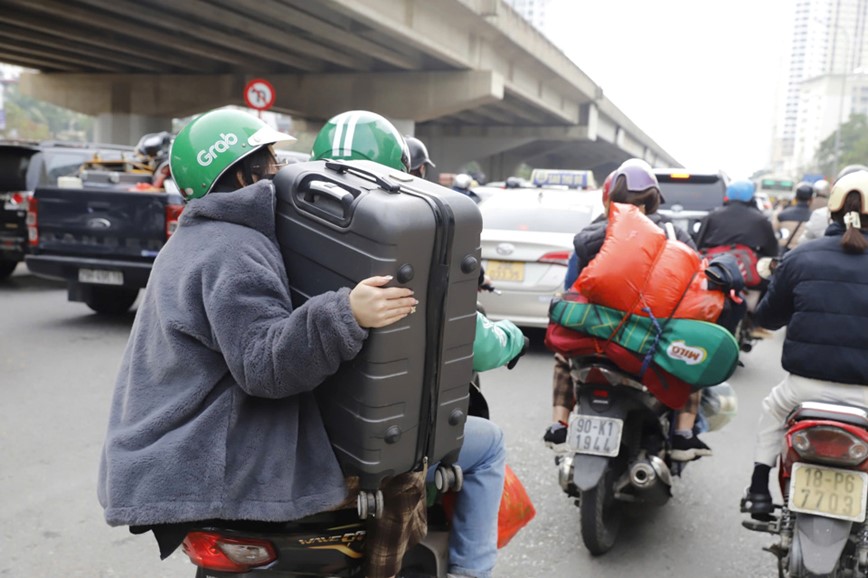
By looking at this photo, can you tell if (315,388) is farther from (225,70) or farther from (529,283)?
(225,70)

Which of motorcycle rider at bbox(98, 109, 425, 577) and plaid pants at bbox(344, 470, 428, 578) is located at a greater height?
motorcycle rider at bbox(98, 109, 425, 577)

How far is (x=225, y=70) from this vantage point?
29312 mm

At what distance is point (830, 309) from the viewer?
366cm

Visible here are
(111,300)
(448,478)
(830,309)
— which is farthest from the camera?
(111,300)

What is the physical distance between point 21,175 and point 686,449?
1162 centimetres

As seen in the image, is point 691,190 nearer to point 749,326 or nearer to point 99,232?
point 749,326

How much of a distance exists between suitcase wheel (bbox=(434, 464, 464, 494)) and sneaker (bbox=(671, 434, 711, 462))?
226 centimetres

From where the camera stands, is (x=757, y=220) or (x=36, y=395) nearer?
(x=36, y=395)

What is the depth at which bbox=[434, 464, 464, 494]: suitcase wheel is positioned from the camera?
2449 millimetres

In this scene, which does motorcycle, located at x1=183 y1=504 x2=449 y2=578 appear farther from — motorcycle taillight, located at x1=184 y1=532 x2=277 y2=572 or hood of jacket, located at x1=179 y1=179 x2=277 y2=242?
hood of jacket, located at x1=179 y1=179 x2=277 y2=242

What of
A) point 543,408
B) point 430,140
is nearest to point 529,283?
point 543,408

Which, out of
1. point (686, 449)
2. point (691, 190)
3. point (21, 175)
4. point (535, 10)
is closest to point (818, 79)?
point (535, 10)

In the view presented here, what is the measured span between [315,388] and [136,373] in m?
0.42

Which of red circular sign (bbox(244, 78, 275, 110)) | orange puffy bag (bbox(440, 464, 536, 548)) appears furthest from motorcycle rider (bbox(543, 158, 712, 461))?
red circular sign (bbox(244, 78, 275, 110))
